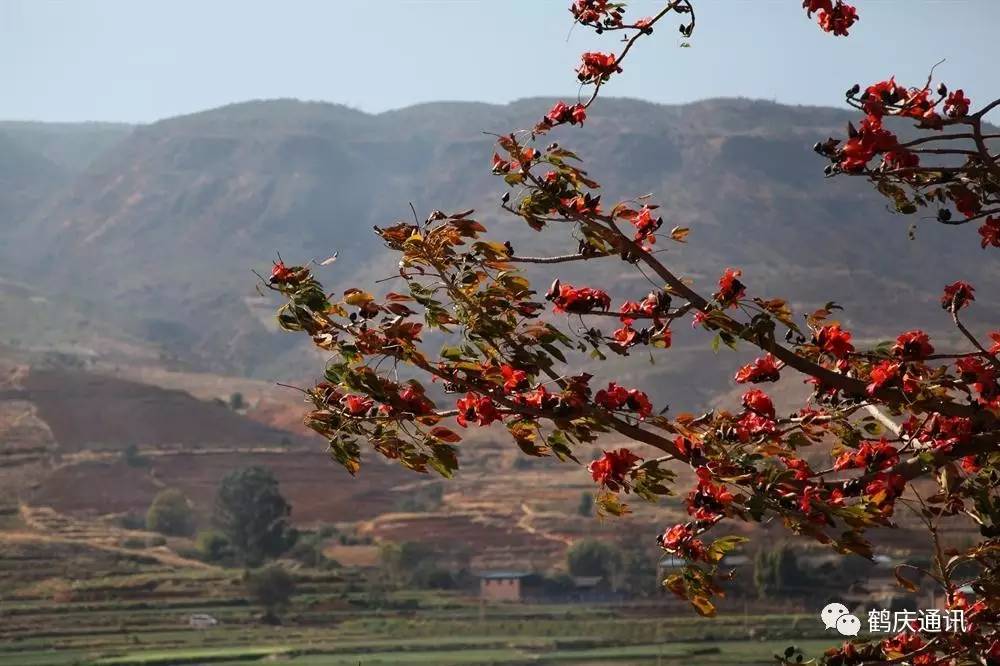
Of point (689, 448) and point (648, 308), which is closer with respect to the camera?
point (689, 448)

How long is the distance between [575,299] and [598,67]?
88cm

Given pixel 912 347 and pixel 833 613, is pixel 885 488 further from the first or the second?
pixel 833 613

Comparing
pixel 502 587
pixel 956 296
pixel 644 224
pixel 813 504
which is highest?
pixel 644 224

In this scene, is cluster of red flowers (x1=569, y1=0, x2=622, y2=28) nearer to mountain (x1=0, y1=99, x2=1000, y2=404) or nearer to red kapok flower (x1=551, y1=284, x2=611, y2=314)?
red kapok flower (x1=551, y1=284, x2=611, y2=314)

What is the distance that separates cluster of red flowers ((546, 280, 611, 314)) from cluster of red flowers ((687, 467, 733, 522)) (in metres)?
0.62

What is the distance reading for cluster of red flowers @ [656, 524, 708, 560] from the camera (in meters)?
4.45

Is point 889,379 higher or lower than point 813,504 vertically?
higher

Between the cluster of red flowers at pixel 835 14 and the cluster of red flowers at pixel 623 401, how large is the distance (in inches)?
59.2

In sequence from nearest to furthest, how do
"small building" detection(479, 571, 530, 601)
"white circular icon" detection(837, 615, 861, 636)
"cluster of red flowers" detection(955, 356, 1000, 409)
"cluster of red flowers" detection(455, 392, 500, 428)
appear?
"cluster of red flowers" detection(455, 392, 500, 428) < "cluster of red flowers" detection(955, 356, 1000, 409) < "white circular icon" detection(837, 615, 861, 636) < "small building" detection(479, 571, 530, 601)

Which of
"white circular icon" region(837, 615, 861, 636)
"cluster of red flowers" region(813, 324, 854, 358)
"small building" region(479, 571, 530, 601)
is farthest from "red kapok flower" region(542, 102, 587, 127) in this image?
"small building" region(479, 571, 530, 601)

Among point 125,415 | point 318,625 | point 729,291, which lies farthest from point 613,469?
point 125,415

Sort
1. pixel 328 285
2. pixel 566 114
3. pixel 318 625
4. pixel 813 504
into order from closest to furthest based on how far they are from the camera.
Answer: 1. pixel 813 504
2. pixel 566 114
3. pixel 318 625
4. pixel 328 285

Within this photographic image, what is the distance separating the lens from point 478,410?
4.10 m

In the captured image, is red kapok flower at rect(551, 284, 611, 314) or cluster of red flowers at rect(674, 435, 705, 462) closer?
cluster of red flowers at rect(674, 435, 705, 462)
